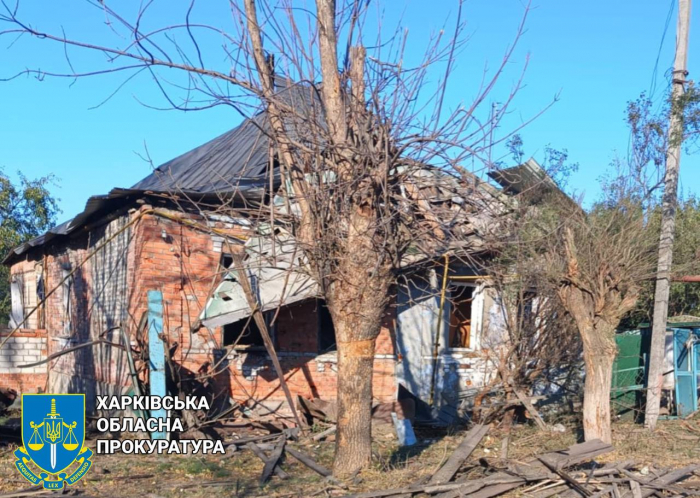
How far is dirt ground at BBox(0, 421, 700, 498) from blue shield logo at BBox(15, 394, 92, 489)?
0.78ft

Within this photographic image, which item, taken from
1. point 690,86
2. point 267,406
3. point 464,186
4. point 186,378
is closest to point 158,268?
point 186,378

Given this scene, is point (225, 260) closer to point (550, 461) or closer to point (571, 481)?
point (550, 461)

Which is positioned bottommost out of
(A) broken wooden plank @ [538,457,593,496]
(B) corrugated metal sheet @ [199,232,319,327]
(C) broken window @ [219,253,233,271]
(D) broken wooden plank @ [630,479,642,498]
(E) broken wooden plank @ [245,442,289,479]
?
(E) broken wooden plank @ [245,442,289,479]

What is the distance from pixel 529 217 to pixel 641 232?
1.84 m

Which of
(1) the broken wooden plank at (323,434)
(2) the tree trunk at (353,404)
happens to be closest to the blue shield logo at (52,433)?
(2) the tree trunk at (353,404)

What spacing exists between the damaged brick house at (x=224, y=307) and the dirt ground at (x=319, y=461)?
5.01ft

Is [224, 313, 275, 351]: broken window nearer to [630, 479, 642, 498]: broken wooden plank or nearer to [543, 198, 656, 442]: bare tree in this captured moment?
[543, 198, 656, 442]: bare tree

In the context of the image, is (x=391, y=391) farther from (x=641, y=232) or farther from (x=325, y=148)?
(x=325, y=148)

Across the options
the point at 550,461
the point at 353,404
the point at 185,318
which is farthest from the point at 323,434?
the point at 550,461

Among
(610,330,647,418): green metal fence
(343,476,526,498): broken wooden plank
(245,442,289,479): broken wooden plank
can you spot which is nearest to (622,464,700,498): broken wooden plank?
(343,476,526,498): broken wooden plank

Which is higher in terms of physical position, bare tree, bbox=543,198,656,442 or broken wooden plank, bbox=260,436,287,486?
bare tree, bbox=543,198,656,442

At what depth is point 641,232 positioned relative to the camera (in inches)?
454

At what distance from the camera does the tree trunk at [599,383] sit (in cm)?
895

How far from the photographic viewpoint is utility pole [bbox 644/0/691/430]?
11.0 metres
